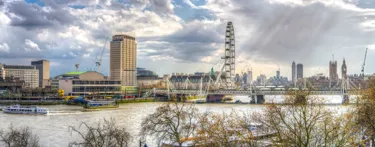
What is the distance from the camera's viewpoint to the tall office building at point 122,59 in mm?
104562

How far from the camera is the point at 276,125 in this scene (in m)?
10.2

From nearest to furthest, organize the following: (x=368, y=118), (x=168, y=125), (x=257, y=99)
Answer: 1. (x=368, y=118)
2. (x=168, y=125)
3. (x=257, y=99)

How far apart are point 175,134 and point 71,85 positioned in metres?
56.0

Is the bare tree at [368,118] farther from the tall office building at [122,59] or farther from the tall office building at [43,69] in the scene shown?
the tall office building at [43,69]

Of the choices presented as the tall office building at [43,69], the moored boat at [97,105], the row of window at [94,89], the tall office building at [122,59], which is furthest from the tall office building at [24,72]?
the moored boat at [97,105]

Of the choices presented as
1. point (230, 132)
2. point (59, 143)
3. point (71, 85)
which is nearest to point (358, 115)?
point (230, 132)

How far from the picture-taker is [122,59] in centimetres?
10519

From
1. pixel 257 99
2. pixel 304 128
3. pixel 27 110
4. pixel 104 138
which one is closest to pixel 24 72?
pixel 257 99

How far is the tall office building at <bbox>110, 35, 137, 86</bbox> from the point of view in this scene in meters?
105

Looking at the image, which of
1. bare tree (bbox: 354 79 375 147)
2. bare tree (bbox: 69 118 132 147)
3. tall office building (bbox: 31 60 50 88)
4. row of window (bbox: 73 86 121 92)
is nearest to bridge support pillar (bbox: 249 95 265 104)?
row of window (bbox: 73 86 121 92)

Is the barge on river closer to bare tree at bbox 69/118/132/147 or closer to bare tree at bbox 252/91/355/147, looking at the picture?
bare tree at bbox 69/118/132/147

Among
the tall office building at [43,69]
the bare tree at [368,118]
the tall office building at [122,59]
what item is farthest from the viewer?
the tall office building at [43,69]

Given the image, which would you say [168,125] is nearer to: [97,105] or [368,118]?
[368,118]

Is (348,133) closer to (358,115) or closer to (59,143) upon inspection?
(358,115)
